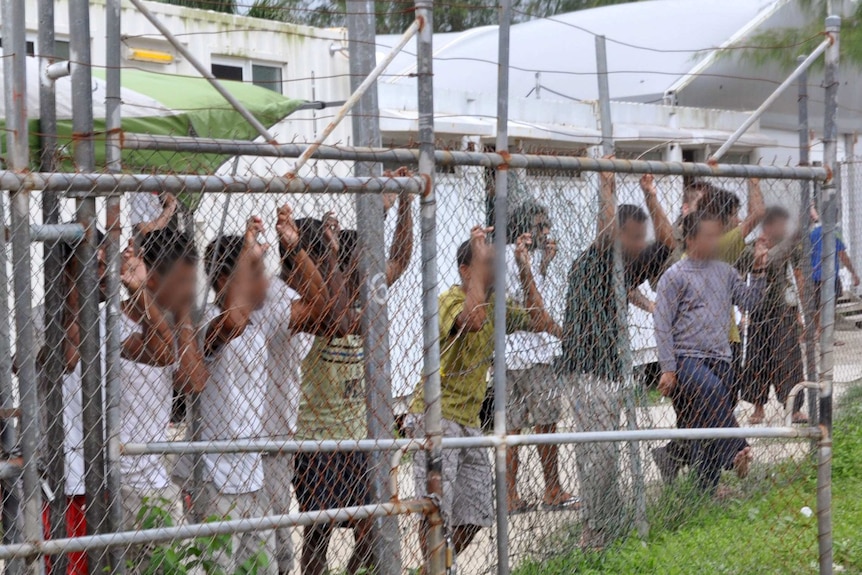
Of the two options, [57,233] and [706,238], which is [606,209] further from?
[57,233]

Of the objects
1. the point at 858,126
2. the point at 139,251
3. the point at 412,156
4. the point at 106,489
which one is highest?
the point at 858,126

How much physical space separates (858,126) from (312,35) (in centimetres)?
870

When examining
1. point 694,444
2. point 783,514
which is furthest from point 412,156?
point 783,514

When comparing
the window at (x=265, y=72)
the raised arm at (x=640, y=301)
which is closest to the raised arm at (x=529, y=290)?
the raised arm at (x=640, y=301)

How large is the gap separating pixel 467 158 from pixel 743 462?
2.79 metres

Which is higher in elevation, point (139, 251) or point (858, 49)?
point (858, 49)

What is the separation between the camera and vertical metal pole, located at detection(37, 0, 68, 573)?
3.29m

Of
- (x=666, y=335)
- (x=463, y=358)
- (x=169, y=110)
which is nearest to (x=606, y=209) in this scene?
(x=463, y=358)

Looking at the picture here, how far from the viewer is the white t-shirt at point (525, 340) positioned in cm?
460

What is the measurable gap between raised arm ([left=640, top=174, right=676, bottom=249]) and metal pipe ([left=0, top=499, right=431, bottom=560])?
72.8 inches

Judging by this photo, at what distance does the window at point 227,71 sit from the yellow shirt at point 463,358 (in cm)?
403

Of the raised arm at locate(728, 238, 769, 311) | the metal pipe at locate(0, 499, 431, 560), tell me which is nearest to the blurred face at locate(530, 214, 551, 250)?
the raised arm at locate(728, 238, 769, 311)

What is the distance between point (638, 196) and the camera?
538 cm

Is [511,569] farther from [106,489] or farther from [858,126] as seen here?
[858,126]
